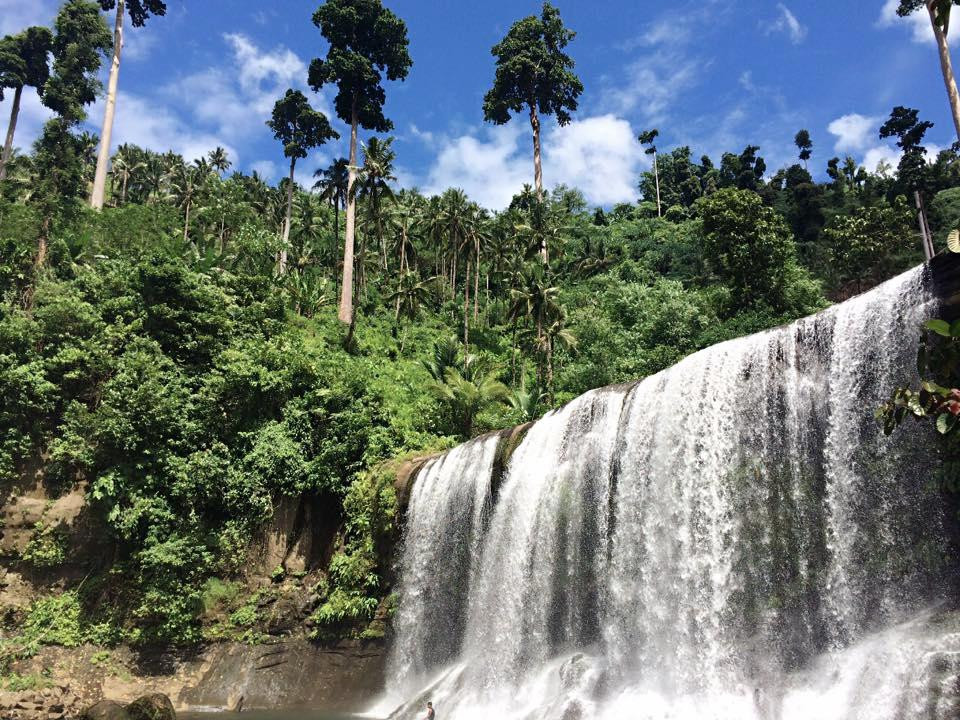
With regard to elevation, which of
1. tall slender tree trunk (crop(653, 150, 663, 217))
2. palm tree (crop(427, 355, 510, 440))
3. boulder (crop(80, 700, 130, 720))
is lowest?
boulder (crop(80, 700, 130, 720))

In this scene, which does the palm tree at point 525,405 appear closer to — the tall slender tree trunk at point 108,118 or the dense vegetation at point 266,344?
the dense vegetation at point 266,344

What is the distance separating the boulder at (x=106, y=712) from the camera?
14211 mm

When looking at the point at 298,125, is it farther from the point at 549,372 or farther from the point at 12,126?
the point at 549,372

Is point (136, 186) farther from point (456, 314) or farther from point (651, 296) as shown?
point (651, 296)

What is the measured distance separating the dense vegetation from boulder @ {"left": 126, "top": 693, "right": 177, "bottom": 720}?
154 inches

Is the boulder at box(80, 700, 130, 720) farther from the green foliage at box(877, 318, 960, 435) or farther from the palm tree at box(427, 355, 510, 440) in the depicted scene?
the green foliage at box(877, 318, 960, 435)

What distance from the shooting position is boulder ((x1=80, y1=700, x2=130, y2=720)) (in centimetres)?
1421

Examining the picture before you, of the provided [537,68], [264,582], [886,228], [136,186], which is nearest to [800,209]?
[886,228]

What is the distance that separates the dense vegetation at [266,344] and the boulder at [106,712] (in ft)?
12.5

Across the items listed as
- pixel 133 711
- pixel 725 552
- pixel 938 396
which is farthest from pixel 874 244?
pixel 133 711

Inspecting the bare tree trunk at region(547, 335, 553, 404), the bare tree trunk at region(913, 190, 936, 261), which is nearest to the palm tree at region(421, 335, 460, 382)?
the bare tree trunk at region(547, 335, 553, 404)

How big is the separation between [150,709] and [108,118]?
32774 mm

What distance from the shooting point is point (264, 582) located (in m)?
20.1

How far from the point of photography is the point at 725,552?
1204 cm
